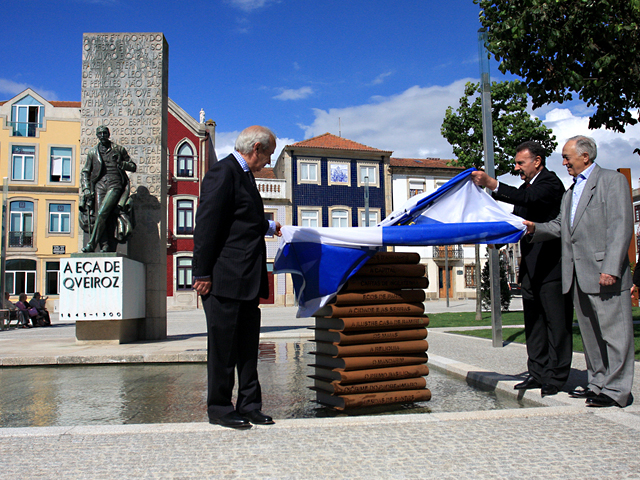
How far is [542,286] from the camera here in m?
4.61

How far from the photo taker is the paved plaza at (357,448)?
8.50 ft

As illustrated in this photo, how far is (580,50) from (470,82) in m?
11.6

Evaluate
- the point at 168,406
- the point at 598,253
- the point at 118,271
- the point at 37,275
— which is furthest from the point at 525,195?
the point at 37,275

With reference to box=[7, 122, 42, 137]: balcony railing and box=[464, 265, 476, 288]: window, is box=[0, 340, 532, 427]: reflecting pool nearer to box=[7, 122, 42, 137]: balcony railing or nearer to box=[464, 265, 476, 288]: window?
box=[7, 122, 42, 137]: balcony railing

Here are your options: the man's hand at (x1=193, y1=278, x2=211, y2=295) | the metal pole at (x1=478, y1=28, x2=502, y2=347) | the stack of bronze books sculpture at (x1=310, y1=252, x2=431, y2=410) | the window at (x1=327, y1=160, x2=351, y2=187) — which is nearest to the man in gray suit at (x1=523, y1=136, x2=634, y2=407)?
the stack of bronze books sculpture at (x1=310, y1=252, x2=431, y2=410)

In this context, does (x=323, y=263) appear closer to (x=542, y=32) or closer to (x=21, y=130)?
(x=542, y=32)

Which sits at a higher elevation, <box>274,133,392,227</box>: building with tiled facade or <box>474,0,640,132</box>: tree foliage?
<box>274,133,392,227</box>: building with tiled facade

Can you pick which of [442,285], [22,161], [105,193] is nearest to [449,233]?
[105,193]

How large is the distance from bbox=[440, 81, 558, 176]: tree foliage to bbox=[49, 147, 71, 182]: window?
91.2 feet

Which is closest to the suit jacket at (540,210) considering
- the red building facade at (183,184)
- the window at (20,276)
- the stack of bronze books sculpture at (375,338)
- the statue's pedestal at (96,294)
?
the stack of bronze books sculpture at (375,338)

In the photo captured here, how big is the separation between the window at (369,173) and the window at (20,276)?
25924mm

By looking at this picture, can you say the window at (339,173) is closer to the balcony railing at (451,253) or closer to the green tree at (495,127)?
the balcony railing at (451,253)

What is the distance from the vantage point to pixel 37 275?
35812mm

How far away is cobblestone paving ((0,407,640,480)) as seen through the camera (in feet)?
8.49
